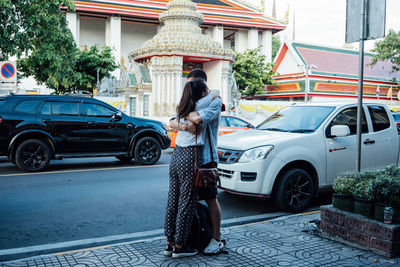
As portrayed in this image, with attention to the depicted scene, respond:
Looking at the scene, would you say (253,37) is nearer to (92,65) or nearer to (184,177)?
(92,65)

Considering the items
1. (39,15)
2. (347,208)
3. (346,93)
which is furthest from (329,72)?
(347,208)

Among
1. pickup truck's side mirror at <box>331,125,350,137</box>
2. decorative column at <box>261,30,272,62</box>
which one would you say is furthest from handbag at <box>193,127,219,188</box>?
decorative column at <box>261,30,272,62</box>

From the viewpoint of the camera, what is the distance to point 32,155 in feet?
31.1

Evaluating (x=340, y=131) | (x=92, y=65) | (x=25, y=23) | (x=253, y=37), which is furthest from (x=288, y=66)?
(x=340, y=131)

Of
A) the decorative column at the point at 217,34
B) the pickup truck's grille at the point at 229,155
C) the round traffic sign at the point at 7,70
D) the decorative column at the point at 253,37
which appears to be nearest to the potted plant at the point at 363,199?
the pickup truck's grille at the point at 229,155

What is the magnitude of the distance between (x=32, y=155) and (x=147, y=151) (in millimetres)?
3076

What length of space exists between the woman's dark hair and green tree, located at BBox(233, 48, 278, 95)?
30578 mm

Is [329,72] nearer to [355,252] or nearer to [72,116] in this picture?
[72,116]

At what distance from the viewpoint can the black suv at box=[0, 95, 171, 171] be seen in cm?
930

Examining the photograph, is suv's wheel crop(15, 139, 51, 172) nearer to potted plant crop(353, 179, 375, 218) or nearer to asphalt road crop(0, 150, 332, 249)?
asphalt road crop(0, 150, 332, 249)

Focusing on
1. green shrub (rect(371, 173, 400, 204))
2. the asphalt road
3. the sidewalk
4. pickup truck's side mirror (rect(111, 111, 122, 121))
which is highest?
pickup truck's side mirror (rect(111, 111, 122, 121))

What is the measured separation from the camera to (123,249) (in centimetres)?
413

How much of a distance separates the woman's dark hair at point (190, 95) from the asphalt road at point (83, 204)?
2046 mm

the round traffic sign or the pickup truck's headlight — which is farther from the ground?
the round traffic sign
